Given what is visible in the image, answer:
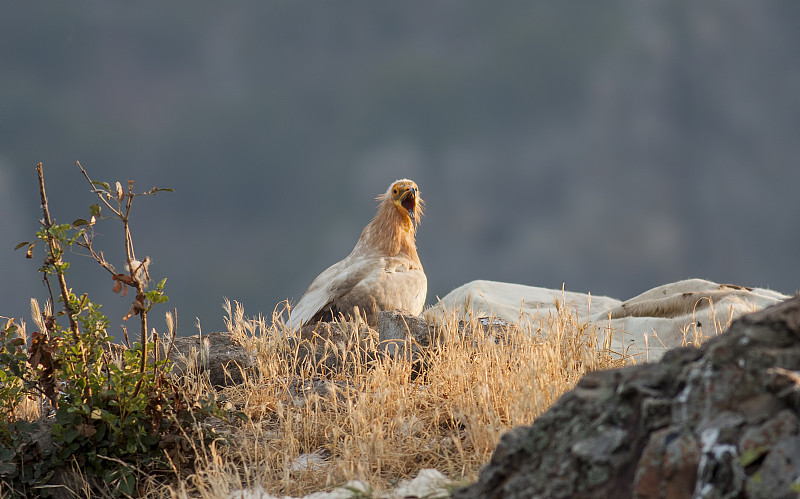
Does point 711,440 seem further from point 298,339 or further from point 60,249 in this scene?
point 298,339

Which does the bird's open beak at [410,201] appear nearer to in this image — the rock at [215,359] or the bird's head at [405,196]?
the bird's head at [405,196]

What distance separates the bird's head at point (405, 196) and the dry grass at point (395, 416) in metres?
2.15

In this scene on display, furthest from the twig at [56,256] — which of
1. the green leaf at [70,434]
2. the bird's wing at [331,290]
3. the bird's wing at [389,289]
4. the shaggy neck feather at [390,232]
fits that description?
the shaggy neck feather at [390,232]

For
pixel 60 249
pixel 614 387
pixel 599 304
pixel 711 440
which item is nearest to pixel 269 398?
pixel 60 249

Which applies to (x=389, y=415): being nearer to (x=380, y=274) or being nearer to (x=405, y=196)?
(x=380, y=274)

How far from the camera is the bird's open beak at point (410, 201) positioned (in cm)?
713

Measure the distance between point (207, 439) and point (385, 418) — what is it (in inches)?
38.8

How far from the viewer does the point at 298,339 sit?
5.65 m

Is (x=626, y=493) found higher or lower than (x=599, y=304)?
lower

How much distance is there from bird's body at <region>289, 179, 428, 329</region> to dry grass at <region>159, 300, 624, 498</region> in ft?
3.71

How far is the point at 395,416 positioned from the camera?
386cm

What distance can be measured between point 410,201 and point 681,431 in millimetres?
5639

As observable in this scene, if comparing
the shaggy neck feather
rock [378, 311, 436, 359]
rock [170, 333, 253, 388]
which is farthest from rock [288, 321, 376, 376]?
the shaggy neck feather

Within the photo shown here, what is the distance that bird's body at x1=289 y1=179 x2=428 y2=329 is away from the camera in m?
6.42
